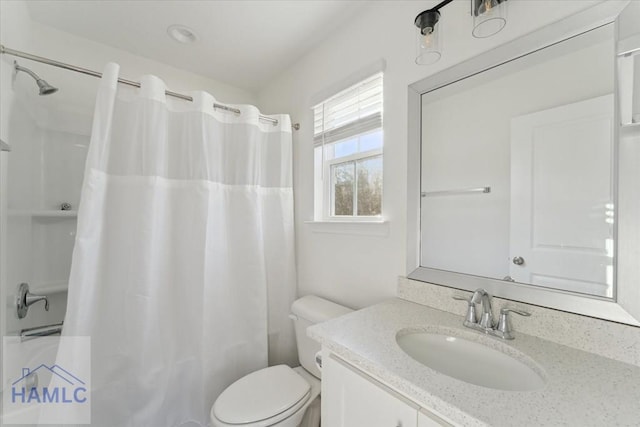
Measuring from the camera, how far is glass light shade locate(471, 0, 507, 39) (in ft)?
2.87

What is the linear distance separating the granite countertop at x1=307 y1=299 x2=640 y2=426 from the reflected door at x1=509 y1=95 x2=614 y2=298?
0.21m

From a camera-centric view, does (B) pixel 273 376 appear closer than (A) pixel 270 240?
Yes

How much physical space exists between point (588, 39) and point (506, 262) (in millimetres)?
724

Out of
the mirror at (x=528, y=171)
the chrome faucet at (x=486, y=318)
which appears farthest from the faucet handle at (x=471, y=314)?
the mirror at (x=528, y=171)

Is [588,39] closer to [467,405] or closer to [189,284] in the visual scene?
[467,405]

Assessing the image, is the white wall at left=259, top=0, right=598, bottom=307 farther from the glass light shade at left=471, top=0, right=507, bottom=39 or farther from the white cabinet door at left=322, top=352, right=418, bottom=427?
the white cabinet door at left=322, top=352, right=418, bottom=427

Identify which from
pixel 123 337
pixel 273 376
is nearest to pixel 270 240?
pixel 273 376

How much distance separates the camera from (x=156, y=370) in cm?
136

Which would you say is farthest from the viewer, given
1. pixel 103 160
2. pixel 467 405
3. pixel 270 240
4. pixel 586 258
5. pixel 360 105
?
pixel 270 240

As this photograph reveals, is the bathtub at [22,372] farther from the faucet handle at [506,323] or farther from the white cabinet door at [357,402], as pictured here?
the faucet handle at [506,323]

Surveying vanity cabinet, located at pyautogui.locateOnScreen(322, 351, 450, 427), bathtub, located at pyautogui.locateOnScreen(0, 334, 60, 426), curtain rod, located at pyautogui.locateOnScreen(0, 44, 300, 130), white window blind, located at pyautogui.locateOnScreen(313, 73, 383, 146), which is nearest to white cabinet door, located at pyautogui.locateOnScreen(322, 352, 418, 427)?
vanity cabinet, located at pyautogui.locateOnScreen(322, 351, 450, 427)

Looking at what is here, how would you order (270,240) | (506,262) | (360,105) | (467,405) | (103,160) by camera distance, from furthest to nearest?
1. (270,240)
2. (360,105)
3. (103,160)
4. (506,262)
5. (467,405)

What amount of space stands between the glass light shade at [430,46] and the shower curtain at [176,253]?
100 centimetres

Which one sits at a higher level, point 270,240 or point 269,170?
point 269,170
